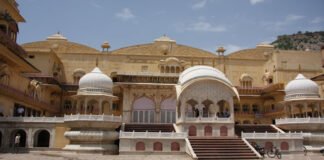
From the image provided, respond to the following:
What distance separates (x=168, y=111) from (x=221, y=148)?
1281cm

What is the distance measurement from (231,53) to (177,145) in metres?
28.4

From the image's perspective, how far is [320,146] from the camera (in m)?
27.1

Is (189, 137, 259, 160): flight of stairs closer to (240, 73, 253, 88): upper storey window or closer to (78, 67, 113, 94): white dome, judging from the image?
(78, 67, 113, 94): white dome

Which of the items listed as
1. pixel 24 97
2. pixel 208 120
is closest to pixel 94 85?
pixel 24 97

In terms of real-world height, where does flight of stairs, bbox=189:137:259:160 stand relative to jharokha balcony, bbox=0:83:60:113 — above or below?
below

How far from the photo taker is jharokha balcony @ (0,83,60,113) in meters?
26.5

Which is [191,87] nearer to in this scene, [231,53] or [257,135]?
[257,135]

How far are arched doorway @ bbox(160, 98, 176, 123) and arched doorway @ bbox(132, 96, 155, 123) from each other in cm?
108

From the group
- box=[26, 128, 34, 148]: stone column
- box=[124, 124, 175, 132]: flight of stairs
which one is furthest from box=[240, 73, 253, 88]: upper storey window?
box=[26, 128, 34, 148]: stone column

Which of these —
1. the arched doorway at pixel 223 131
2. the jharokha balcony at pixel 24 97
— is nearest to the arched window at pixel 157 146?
the arched doorway at pixel 223 131

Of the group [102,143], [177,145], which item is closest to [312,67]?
[177,145]

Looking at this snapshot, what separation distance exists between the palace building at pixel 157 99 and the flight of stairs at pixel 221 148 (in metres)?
0.07

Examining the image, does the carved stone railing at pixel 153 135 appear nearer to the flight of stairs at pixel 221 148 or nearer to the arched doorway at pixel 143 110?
the flight of stairs at pixel 221 148

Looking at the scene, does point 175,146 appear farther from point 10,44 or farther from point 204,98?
point 10,44
